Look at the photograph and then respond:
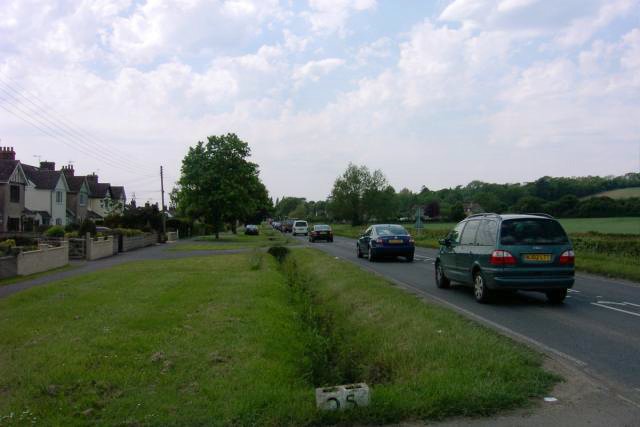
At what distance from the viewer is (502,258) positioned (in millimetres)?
10578

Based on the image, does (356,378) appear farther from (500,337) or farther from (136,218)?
(136,218)

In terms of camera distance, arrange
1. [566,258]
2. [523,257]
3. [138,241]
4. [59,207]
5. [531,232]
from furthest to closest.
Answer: [59,207] → [138,241] → [531,232] → [566,258] → [523,257]

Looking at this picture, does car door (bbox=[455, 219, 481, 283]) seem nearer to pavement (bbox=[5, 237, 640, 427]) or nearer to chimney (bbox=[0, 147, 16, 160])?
pavement (bbox=[5, 237, 640, 427])

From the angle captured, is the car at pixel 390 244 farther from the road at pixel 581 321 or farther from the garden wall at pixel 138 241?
the garden wall at pixel 138 241

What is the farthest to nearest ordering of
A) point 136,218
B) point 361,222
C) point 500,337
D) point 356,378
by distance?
point 361,222 → point 136,218 → point 500,337 → point 356,378

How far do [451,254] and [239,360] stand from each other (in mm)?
7416

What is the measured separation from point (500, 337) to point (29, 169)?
5605 cm

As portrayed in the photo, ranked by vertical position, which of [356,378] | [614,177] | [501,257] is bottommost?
[356,378]

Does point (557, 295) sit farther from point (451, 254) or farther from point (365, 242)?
point (365, 242)

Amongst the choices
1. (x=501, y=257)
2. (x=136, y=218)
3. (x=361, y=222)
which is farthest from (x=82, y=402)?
(x=361, y=222)

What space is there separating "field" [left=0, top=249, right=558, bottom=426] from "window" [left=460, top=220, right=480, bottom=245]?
1792 millimetres

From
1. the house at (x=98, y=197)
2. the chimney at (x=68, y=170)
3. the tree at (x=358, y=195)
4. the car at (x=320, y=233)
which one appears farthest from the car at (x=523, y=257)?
the tree at (x=358, y=195)

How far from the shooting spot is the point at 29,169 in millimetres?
54281

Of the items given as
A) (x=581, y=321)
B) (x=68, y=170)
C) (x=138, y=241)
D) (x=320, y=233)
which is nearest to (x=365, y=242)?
(x=581, y=321)
